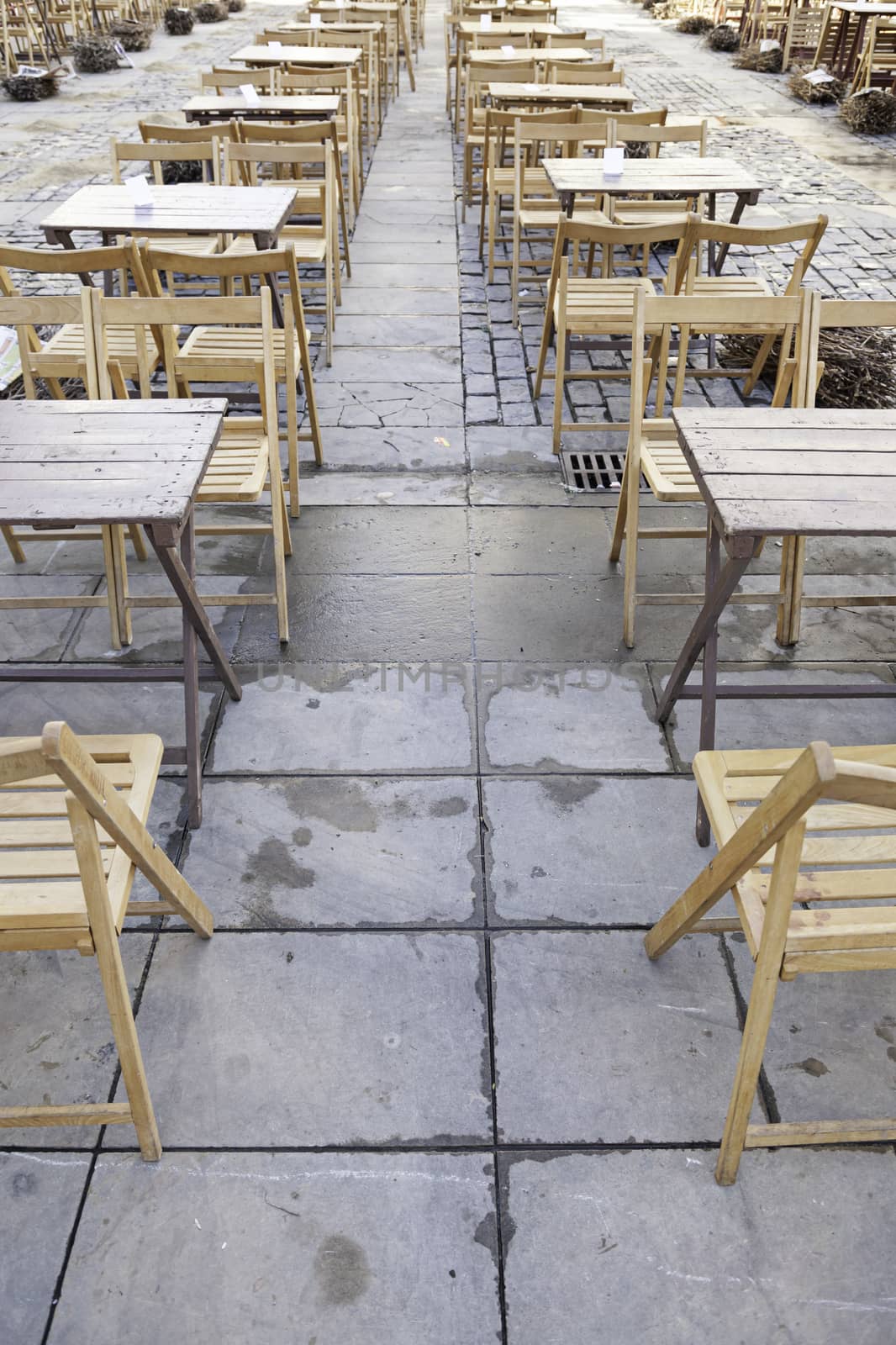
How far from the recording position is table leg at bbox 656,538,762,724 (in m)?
2.52

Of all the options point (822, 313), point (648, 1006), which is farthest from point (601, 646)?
point (648, 1006)

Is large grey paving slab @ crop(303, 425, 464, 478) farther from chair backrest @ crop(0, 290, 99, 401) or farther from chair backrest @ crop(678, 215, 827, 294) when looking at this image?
chair backrest @ crop(678, 215, 827, 294)

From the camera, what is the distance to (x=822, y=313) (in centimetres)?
308

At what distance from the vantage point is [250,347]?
13.6 feet

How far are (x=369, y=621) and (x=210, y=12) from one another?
65.8ft

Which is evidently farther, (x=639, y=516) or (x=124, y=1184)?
(x=639, y=516)

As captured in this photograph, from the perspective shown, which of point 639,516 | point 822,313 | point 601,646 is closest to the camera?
point 822,313

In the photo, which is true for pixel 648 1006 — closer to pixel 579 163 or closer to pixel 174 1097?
pixel 174 1097

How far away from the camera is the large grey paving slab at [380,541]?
151 inches

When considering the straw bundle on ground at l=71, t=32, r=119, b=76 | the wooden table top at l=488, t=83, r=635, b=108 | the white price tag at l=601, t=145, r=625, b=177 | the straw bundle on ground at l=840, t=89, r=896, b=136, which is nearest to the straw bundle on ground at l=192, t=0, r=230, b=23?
the straw bundle on ground at l=71, t=32, r=119, b=76

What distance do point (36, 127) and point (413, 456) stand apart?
951 cm

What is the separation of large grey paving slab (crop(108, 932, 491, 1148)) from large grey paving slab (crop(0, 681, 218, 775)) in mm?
821

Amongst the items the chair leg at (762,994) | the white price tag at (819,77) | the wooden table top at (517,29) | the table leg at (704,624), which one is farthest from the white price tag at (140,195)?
the white price tag at (819,77)

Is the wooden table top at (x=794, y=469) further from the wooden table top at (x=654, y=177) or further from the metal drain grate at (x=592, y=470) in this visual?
the wooden table top at (x=654, y=177)
